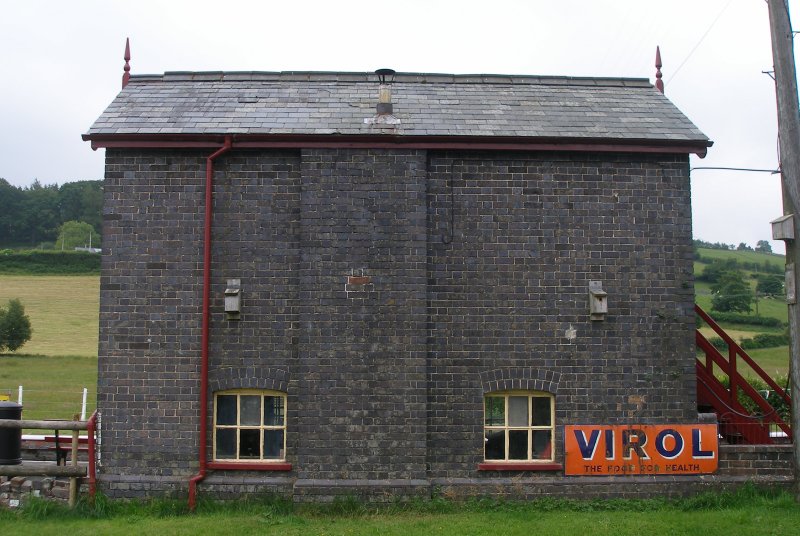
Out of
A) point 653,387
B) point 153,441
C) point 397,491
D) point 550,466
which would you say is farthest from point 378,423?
point 653,387

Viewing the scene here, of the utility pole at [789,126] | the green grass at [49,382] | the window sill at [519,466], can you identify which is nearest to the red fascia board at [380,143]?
the utility pole at [789,126]

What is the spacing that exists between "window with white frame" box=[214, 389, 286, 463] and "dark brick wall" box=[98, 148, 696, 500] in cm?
21

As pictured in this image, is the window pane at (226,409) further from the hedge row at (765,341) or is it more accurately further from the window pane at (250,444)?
the hedge row at (765,341)

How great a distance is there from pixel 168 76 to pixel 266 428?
6363 mm

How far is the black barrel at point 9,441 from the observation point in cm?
1093

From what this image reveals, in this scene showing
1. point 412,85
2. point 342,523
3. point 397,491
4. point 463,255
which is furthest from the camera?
point 412,85

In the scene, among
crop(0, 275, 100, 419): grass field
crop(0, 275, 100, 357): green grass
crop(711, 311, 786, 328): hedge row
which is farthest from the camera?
crop(711, 311, 786, 328): hedge row

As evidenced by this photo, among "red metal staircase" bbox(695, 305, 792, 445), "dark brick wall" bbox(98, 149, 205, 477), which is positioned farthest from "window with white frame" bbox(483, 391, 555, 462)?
"dark brick wall" bbox(98, 149, 205, 477)

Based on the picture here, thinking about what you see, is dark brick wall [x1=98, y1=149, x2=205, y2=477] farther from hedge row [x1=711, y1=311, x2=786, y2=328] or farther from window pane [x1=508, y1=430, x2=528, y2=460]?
hedge row [x1=711, y1=311, x2=786, y2=328]

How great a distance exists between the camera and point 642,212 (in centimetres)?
1140

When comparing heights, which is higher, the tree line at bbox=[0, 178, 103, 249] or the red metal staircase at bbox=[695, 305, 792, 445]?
the tree line at bbox=[0, 178, 103, 249]

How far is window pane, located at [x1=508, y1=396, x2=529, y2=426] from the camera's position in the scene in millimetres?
11047

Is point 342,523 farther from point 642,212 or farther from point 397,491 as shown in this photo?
point 642,212

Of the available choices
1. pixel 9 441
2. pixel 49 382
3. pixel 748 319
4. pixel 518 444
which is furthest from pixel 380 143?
pixel 748 319
